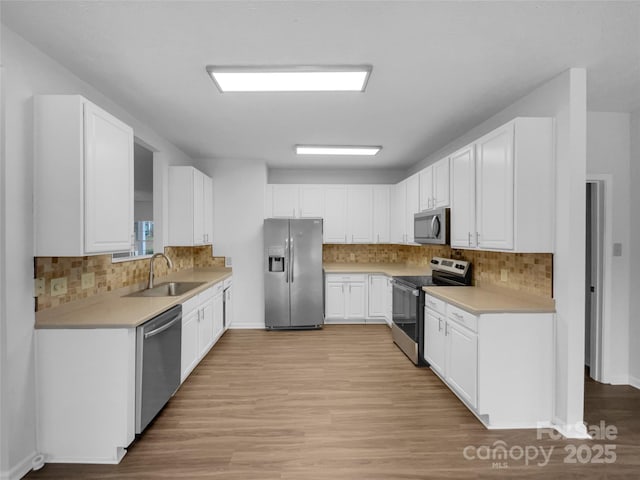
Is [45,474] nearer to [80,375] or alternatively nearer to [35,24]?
[80,375]

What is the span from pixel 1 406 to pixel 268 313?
126 inches

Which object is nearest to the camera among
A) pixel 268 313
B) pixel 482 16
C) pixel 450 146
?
pixel 482 16

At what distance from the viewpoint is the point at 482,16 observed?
172 cm

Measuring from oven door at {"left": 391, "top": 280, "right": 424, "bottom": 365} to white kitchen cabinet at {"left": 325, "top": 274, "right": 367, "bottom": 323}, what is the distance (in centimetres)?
92

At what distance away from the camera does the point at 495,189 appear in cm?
262

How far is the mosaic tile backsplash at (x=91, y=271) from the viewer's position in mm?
2158

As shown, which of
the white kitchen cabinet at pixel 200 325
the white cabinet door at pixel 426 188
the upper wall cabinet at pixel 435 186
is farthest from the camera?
the white cabinet door at pixel 426 188

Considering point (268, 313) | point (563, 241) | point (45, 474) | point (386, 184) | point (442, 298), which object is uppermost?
point (386, 184)

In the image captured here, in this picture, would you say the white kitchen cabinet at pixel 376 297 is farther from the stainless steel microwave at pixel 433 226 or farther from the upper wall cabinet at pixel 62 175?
the upper wall cabinet at pixel 62 175

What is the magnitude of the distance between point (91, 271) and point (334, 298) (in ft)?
10.8

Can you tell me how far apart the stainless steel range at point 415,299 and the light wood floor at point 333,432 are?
0.26 metres

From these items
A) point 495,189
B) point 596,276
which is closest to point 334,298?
point 495,189

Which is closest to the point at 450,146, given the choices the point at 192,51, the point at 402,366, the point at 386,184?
the point at 386,184

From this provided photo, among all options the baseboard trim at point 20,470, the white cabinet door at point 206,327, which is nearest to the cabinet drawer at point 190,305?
the white cabinet door at point 206,327
